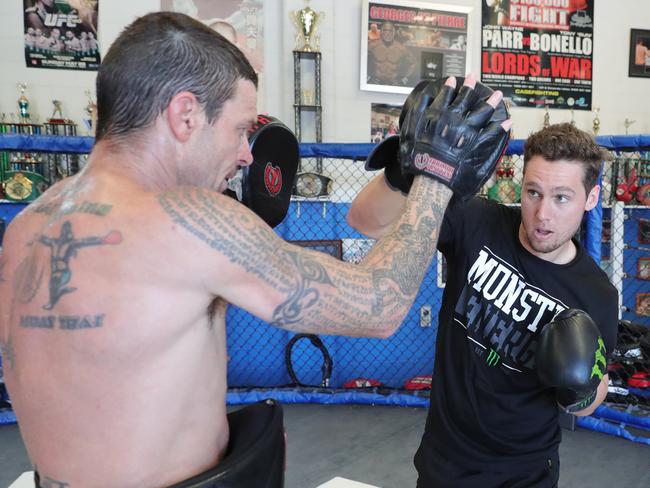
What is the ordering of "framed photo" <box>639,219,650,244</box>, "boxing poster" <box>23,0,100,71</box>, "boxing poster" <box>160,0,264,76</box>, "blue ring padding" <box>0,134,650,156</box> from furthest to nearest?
"framed photo" <box>639,219,650,244</box>, "boxing poster" <box>160,0,264,76</box>, "boxing poster" <box>23,0,100,71</box>, "blue ring padding" <box>0,134,650,156</box>

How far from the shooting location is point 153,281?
701 mm

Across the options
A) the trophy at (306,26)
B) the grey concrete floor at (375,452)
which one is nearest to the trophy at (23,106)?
the trophy at (306,26)

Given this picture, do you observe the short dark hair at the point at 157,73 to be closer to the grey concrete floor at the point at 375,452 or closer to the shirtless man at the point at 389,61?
the grey concrete floor at the point at 375,452

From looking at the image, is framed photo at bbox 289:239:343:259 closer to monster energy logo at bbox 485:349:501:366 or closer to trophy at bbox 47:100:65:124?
trophy at bbox 47:100:65:124

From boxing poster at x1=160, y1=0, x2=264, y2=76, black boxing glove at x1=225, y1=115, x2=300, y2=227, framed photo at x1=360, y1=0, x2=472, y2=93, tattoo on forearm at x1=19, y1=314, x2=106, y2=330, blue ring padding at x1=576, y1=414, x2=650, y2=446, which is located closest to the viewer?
tattoo on forearm at x1=19, y1=314, x2=106, y2=330

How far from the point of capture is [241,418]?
3.17 feet

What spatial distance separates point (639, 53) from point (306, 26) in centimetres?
315

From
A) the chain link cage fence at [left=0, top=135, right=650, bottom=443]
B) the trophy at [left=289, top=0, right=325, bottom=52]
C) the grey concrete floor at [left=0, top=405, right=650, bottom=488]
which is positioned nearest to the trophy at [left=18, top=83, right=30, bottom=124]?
the chain link cage fence at [left=0, top=135, right=650, bottom=443]

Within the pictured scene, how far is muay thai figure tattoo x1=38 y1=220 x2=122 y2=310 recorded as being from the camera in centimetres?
71

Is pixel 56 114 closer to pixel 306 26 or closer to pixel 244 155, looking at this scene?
pixel 306 26

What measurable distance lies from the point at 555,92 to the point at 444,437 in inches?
167

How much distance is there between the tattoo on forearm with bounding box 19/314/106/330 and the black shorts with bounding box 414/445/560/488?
3.42 feet

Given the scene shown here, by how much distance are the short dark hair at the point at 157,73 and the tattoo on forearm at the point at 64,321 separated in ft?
0.94

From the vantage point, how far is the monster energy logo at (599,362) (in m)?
1.35
